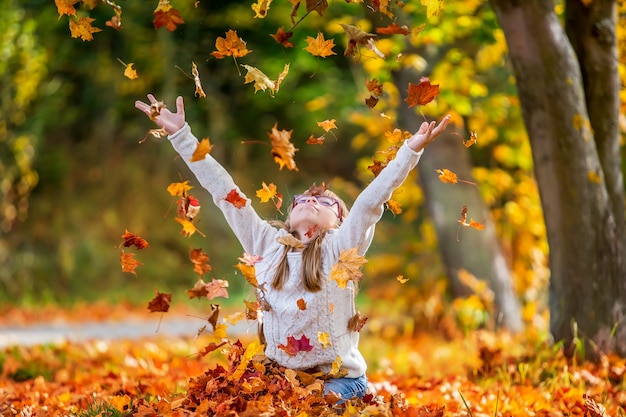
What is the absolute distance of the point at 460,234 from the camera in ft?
25.1

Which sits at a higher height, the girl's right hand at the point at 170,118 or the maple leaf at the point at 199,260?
the girl's right hand at the point at 170,118

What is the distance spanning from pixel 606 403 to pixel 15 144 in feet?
28.2

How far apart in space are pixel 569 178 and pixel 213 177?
2.42 m

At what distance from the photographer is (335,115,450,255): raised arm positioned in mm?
3111

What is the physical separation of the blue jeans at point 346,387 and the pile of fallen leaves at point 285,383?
7 cm

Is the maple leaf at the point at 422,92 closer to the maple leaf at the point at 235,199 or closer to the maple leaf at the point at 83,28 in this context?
the maple leaf at the point at 235,199

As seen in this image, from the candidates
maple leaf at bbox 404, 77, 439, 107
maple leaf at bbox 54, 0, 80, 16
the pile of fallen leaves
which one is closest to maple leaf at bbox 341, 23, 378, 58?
maple leaf at bbox 404, 77, 439, 107

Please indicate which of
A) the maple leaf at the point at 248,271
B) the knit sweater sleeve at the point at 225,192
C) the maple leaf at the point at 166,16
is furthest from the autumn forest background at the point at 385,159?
the maple leaf at the point at 248,271

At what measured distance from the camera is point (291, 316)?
3.25 m

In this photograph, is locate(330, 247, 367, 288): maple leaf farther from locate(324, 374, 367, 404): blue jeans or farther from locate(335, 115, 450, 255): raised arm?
locate(324, 374, 367, 404): blue jeans

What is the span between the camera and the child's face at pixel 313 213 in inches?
134

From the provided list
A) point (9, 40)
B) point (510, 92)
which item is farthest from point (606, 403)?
point (9, 40)

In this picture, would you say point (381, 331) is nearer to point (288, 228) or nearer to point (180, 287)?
point (288, 228)

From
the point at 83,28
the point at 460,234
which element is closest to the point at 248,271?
the point at 83,28
